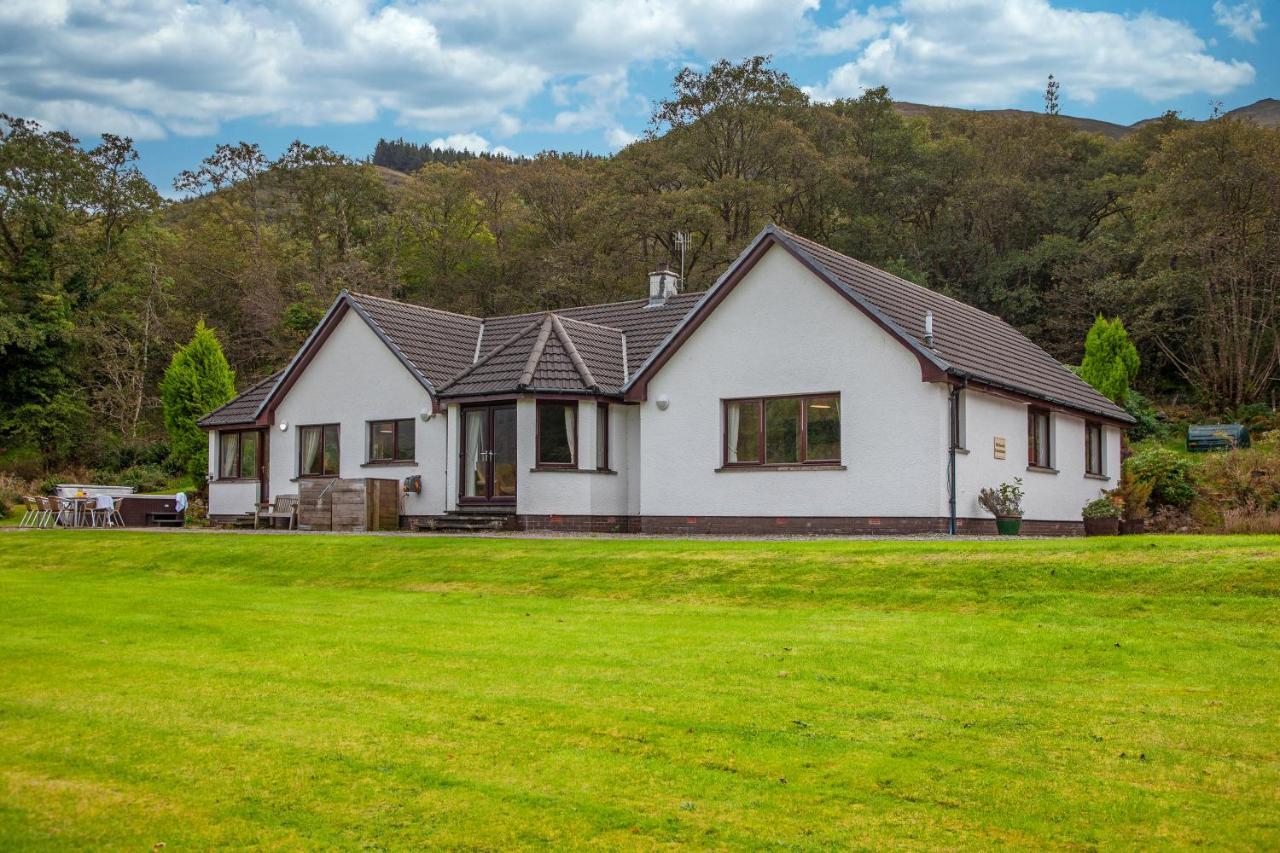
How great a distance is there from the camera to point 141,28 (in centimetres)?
2530

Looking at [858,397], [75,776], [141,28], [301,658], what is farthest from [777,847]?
[141,28]

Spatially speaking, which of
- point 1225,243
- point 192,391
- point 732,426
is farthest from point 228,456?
point 1225,243

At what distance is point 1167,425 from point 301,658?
3307 centimetres

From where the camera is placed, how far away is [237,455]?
31.8 m

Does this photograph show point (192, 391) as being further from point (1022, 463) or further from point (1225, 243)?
point (1225, 243)

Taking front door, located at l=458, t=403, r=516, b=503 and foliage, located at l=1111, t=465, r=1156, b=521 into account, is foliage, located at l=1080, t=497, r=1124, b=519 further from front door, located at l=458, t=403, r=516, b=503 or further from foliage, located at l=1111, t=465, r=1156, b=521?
front door, located at l=458, t=403, r=516, b=503

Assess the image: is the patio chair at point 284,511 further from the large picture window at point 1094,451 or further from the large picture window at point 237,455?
the large picture window at point 1094,451

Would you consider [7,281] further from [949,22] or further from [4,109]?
[949,22]

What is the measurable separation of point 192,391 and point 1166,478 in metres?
30.3

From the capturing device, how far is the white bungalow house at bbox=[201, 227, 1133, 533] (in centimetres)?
2075

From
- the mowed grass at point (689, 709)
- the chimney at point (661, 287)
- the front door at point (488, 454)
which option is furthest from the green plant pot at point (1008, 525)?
the chimney at point (661, 287)

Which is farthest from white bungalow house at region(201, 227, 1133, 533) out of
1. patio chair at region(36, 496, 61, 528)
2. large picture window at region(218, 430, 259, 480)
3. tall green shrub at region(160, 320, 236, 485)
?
tall green shrub at region(160, 320, 236, 485)

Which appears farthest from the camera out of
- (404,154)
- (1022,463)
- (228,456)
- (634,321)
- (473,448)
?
(404,154)

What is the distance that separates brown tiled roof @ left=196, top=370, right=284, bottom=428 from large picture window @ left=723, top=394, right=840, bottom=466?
46.6 feet
